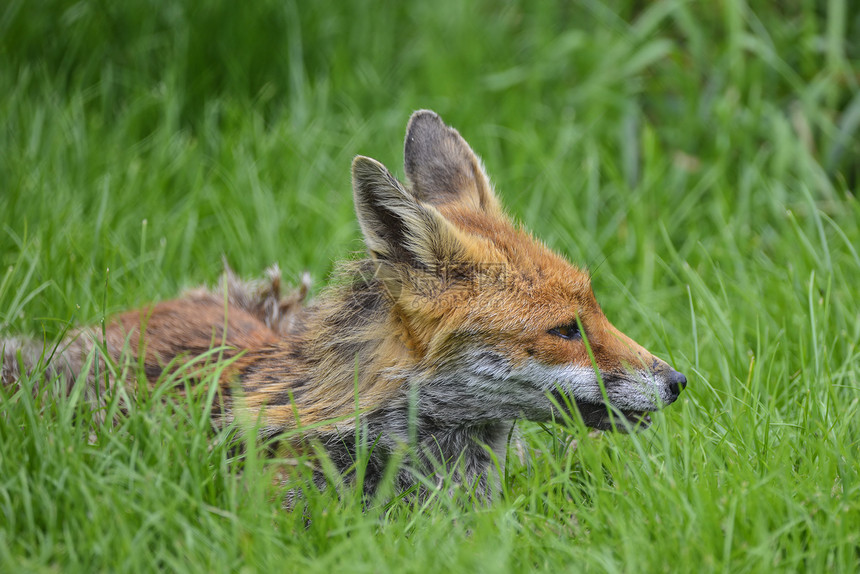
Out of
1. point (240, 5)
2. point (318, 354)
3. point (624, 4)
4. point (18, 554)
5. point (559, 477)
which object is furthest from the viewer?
point (624, 4)

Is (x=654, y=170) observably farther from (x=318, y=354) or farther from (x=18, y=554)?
(x=18, y=554)

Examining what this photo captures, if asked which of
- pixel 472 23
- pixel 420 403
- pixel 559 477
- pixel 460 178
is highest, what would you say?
pixel 472 23

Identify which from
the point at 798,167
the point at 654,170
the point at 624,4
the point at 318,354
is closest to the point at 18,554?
the point at 318,354

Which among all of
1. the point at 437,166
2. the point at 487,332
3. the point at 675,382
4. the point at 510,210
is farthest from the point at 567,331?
the point at 510,210

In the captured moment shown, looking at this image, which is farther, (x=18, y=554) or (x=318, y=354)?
(x=318, y=354)

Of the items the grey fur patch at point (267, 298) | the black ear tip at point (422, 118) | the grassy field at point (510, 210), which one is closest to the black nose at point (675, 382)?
the grassy field at point (510, 210)

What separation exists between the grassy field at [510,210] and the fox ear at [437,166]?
524 mm

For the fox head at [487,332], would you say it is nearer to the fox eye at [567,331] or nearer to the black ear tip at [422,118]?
the fox eye at [567,331]

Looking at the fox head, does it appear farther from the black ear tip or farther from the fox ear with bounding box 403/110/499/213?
the black ear tip

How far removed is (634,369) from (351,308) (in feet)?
4.22

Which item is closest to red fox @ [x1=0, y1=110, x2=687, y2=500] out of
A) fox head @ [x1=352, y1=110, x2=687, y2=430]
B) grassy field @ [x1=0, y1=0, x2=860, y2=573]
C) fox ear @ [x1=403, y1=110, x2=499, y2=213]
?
fox head @ [x1=352, y1=110, x2=687, y2=430]

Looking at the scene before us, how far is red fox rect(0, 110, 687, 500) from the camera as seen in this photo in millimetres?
3764

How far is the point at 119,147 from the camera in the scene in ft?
22.0

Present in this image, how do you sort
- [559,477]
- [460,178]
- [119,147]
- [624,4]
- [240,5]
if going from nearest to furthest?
[559,477] → [460,178] → [119,147] → [240,5] → [624,4]
